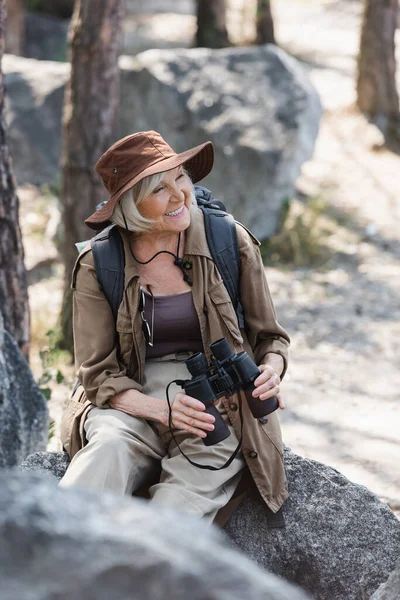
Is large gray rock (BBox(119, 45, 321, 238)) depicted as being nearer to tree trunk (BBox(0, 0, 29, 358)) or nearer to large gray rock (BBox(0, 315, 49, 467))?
tree trunk (BBox(0, 0, 29, 358))

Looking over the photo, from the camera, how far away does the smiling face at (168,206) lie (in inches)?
125

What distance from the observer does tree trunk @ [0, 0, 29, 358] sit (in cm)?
441

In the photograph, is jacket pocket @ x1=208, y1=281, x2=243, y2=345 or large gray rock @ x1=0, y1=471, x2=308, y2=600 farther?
jacket pocket @ x1=208, y1=281, x2=243, y2=345

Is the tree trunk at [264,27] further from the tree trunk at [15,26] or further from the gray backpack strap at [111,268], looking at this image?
the gray backpack strap at [111,268]

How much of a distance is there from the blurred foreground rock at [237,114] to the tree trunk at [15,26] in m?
4.88

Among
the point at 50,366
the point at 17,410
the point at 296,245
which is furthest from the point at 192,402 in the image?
the point at 296,245

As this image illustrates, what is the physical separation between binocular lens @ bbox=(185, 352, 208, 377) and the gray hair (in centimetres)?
56

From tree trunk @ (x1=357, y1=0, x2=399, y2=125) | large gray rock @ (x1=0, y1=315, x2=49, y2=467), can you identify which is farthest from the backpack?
tree trunk @ (x1=357, y1=0, x2=399, y2=125)

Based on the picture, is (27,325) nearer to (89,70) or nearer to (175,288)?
(175,288)

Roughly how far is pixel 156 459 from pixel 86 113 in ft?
13.2

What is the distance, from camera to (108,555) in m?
1.21

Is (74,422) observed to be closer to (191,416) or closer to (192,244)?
(191,416)

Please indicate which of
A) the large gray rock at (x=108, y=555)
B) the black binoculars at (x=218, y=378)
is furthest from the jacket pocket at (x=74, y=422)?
the large gray rock at (x=108, y=555)

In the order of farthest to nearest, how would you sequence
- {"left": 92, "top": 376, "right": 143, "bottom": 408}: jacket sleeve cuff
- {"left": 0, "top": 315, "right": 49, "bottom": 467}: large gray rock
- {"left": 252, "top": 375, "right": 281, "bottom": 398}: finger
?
1. {"left": 0, "top": 315, "right": 49, "bottom": 467}: large gray rock
2. {"left": 92, "top": 376, "right": 143, "bottom": 408}: jacket sleeve cuff
3. {"left": 252, "top": 375, "right": 281, "bottom": 398}: finger
